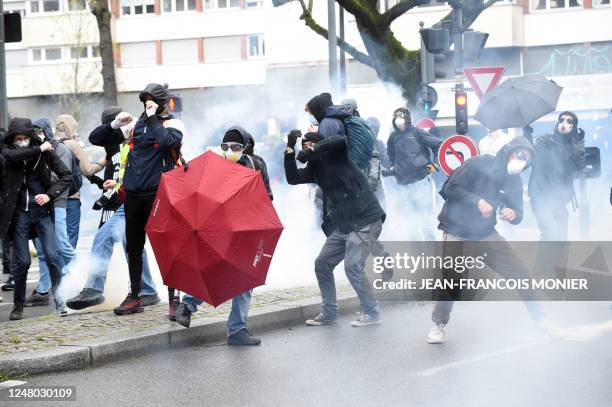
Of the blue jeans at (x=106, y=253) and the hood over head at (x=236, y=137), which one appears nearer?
the hood over head at (x=236, y=137)

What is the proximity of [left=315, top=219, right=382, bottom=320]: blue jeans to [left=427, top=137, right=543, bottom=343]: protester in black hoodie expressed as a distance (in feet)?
3.00

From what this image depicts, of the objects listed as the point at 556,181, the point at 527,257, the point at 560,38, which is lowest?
the point at 527,257

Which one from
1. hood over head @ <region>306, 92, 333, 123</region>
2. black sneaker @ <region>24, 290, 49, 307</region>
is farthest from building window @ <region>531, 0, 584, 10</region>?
hood over head @ <region>306, 92, 333, 123</region>

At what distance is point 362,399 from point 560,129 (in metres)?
7.30

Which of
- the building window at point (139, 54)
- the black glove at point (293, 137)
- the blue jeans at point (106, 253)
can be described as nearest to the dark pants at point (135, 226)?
the blue jeans at point (106, 253)

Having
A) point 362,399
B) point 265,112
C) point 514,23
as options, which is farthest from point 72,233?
point 514,23

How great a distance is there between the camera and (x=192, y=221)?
7.46 meters

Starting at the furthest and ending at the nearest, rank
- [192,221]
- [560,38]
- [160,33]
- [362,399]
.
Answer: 1. [160,33]
2. [560,38]
3. [192,221]
4. [362,399]

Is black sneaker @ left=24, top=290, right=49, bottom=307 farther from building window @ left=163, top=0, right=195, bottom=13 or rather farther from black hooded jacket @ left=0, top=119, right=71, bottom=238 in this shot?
building window @ left=163, top=0, right=195, bottom=13

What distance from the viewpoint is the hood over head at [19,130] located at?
30.9ft

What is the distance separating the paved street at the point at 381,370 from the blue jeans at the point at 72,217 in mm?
3791

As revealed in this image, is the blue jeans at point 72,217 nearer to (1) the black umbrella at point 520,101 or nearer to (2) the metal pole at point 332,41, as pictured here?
(1) the black umbrella at point 520,101

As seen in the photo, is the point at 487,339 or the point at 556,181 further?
the point at 556,181

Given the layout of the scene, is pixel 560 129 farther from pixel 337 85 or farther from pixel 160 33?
pixel 160 33
